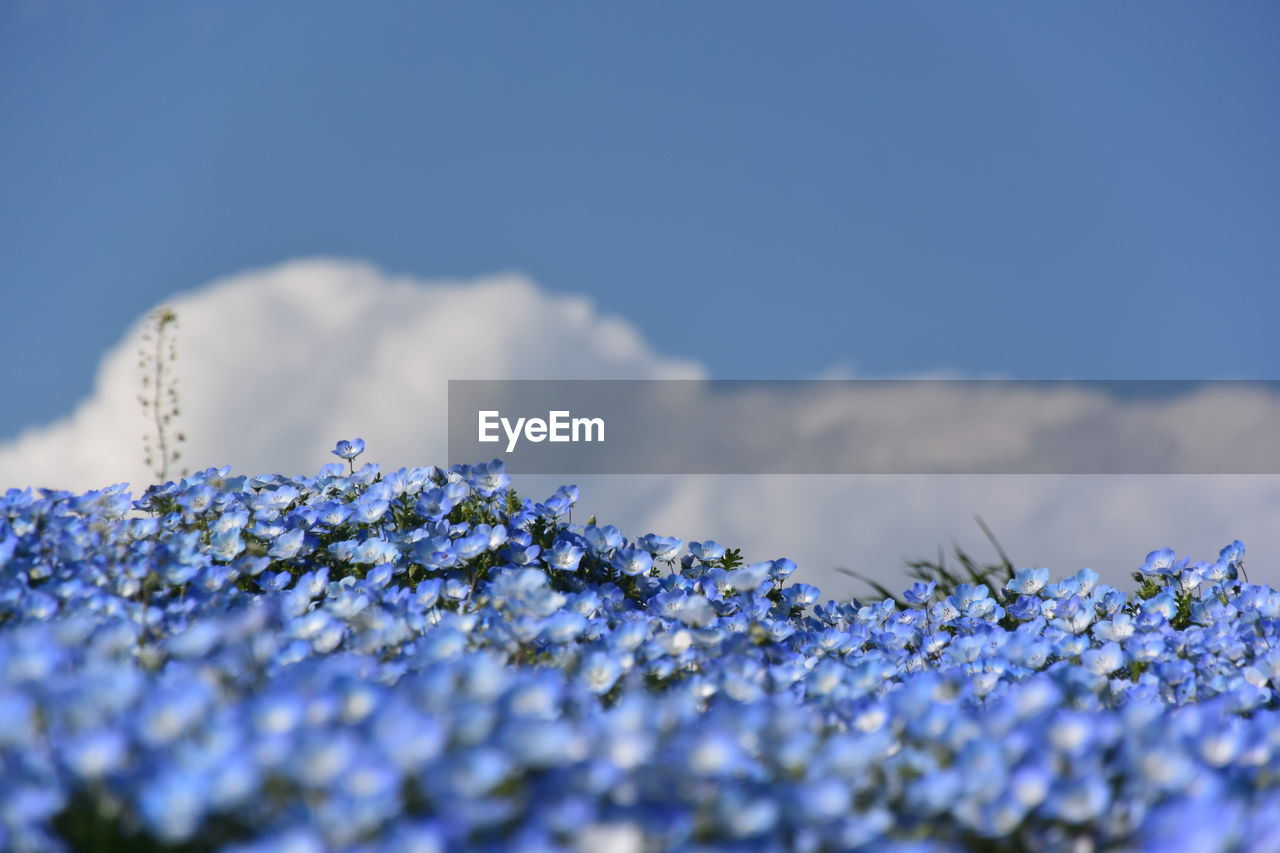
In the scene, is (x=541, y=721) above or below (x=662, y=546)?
below

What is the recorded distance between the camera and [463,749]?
2.11 m

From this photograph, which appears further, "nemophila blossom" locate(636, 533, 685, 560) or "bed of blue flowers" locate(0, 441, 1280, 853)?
"nemophila blossom" locate(636, 533, 685, 560)

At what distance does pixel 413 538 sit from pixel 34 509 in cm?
137

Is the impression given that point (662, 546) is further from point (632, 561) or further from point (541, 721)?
point (541, 721)

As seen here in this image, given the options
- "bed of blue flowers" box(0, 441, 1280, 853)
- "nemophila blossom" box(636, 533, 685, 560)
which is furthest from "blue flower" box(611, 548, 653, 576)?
"bed of blue flowers" box(0, 441, 1280, 853)

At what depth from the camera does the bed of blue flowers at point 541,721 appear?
202cm

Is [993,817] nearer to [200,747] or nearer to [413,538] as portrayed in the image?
[200,747]

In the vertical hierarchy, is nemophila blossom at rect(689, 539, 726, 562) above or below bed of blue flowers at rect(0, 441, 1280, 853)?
above

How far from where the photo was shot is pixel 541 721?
90.9 inches

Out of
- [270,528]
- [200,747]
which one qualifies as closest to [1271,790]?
[200,747]

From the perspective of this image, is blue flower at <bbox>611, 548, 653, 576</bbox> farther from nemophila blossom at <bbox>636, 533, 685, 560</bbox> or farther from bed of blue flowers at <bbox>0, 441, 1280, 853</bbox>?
bed of blue flowers at <bbox>0, 441, 1280, 853</bbox>

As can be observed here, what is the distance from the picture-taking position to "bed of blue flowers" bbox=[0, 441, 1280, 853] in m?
2.02

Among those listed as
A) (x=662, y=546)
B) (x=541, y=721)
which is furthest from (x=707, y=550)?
(x=541, y=721)

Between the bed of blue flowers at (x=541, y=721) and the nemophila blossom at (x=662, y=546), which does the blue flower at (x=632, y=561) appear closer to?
the nemophila blossom at (x=662, y=546)
